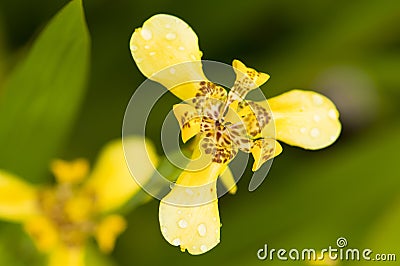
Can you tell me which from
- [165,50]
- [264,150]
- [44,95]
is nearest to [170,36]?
[165,50]

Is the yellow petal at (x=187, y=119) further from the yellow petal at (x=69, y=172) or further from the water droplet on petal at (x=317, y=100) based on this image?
the yellow petal at (x=69, y=172)

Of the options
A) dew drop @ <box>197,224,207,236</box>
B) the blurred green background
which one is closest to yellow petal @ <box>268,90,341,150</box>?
dew drop @ <box>197,224,207,236</box>

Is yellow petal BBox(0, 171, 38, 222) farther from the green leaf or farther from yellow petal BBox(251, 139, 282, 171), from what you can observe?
yellow petal BBox(251, 139, 282, 171)

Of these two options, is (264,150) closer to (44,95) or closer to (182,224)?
(182,224)
